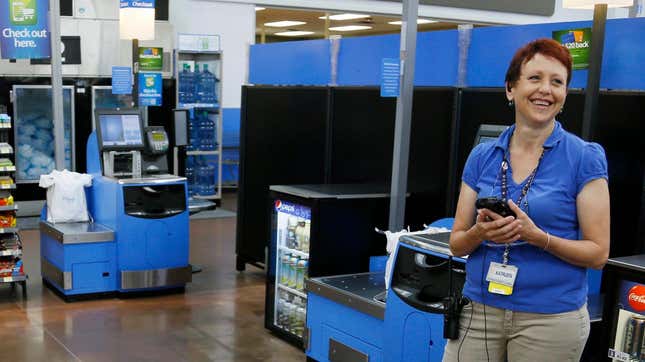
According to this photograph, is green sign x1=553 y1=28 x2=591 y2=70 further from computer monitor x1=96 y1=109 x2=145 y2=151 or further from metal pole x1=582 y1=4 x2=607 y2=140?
computer monitor x1=96 y1=109 x2=145 y2=151

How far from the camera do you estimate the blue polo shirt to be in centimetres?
216

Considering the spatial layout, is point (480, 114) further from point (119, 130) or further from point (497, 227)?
point (119, 130)

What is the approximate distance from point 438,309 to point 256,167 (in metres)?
4.17

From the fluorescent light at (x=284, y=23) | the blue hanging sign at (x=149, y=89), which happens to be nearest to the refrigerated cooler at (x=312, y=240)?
the blue hanging sign at (x=149, y=89)

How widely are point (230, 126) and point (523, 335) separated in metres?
11.8

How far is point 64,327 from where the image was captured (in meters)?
5.75

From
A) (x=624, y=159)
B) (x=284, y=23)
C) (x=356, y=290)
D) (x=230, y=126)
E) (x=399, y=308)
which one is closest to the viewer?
(x=399, y=308)

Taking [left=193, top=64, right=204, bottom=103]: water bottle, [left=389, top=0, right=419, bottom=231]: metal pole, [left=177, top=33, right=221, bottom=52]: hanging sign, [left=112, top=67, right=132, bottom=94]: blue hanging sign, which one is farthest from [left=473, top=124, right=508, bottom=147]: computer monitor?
[left=193, top=64, right=204, bottom=103]: water bottle

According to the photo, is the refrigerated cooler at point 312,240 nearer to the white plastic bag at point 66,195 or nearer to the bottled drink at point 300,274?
the bottled drink at point 300,274

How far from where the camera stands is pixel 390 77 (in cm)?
466

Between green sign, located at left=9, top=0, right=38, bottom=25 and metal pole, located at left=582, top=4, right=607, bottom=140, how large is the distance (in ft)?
16.8

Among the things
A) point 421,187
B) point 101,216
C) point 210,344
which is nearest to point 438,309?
point 421,187

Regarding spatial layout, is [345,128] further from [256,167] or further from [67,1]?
[67,1]

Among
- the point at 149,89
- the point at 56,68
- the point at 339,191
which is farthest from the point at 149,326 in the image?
the point at 149,89
